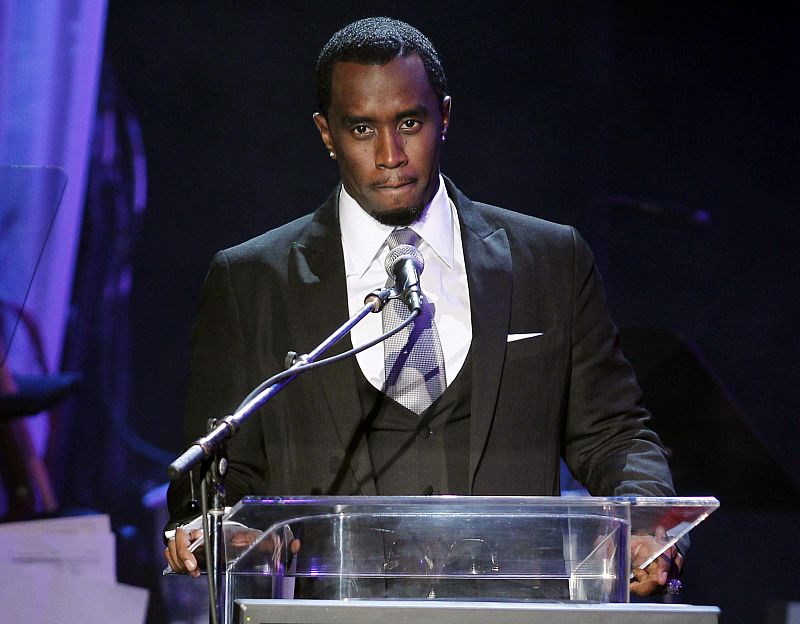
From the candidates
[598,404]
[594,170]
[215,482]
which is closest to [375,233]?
[598,404]

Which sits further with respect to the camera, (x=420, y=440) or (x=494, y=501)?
(x=420, y=440)

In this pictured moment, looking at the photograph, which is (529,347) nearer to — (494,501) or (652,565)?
(652,565)

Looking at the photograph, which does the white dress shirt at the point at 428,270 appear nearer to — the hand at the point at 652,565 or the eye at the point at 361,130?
the eye at the point at 361,130

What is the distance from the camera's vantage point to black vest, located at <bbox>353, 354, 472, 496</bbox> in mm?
2139

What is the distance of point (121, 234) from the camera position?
3.27 m

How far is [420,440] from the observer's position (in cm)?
215

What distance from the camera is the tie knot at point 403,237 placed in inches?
87.9

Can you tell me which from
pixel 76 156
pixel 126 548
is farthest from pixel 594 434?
pixel 76 156

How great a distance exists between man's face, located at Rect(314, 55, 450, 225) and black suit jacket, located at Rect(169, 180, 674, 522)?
178 mm

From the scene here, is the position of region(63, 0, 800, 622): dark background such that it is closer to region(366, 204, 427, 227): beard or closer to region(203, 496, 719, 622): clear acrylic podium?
region(366, 204, 427, 227): beard

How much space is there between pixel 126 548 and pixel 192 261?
86 centimetres

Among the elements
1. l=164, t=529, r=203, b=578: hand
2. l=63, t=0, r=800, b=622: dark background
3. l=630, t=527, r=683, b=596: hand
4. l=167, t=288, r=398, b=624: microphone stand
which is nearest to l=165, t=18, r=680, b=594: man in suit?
l=630, t=527, r=683, b=596: hand

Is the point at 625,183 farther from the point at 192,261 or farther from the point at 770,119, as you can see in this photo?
the point at 192,261

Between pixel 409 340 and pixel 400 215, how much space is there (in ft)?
0.82
